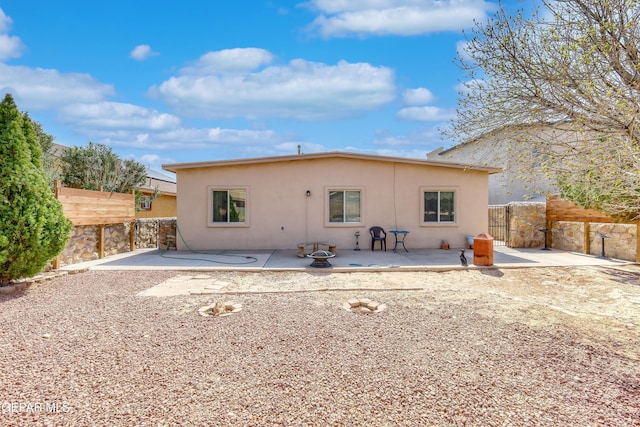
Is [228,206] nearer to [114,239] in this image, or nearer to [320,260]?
[114,239]

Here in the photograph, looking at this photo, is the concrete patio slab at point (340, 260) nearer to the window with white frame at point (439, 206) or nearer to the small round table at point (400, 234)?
the small round table at point (400, 234)

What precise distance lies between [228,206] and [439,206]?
743cm

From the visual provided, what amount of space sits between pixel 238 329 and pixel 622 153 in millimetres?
5005

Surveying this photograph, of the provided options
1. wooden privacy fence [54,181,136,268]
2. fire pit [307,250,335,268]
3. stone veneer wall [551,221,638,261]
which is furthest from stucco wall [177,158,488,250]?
stone veneer wall [551,221,638,261]

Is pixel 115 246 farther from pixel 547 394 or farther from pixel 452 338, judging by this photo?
pixel 547 394

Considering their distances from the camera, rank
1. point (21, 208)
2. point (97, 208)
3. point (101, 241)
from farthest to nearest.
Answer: point (101, 241)
point (97, 208)
point (21, 208)

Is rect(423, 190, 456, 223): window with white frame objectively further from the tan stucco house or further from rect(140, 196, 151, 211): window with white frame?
rect(140, 196, 151, 211): window with white frame

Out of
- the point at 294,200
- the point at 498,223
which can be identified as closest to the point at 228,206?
the point at 294,200

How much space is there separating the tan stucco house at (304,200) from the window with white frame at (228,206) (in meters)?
0.03

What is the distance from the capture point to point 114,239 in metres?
10.9

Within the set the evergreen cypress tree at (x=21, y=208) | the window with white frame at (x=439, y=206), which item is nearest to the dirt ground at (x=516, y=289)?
the evergreen cypress tree at (x=21, y=208)

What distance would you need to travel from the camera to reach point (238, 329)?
4.20 meters

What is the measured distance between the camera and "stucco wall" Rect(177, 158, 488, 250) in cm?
1126

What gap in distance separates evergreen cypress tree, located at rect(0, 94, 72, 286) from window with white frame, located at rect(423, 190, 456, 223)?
10359 mm
